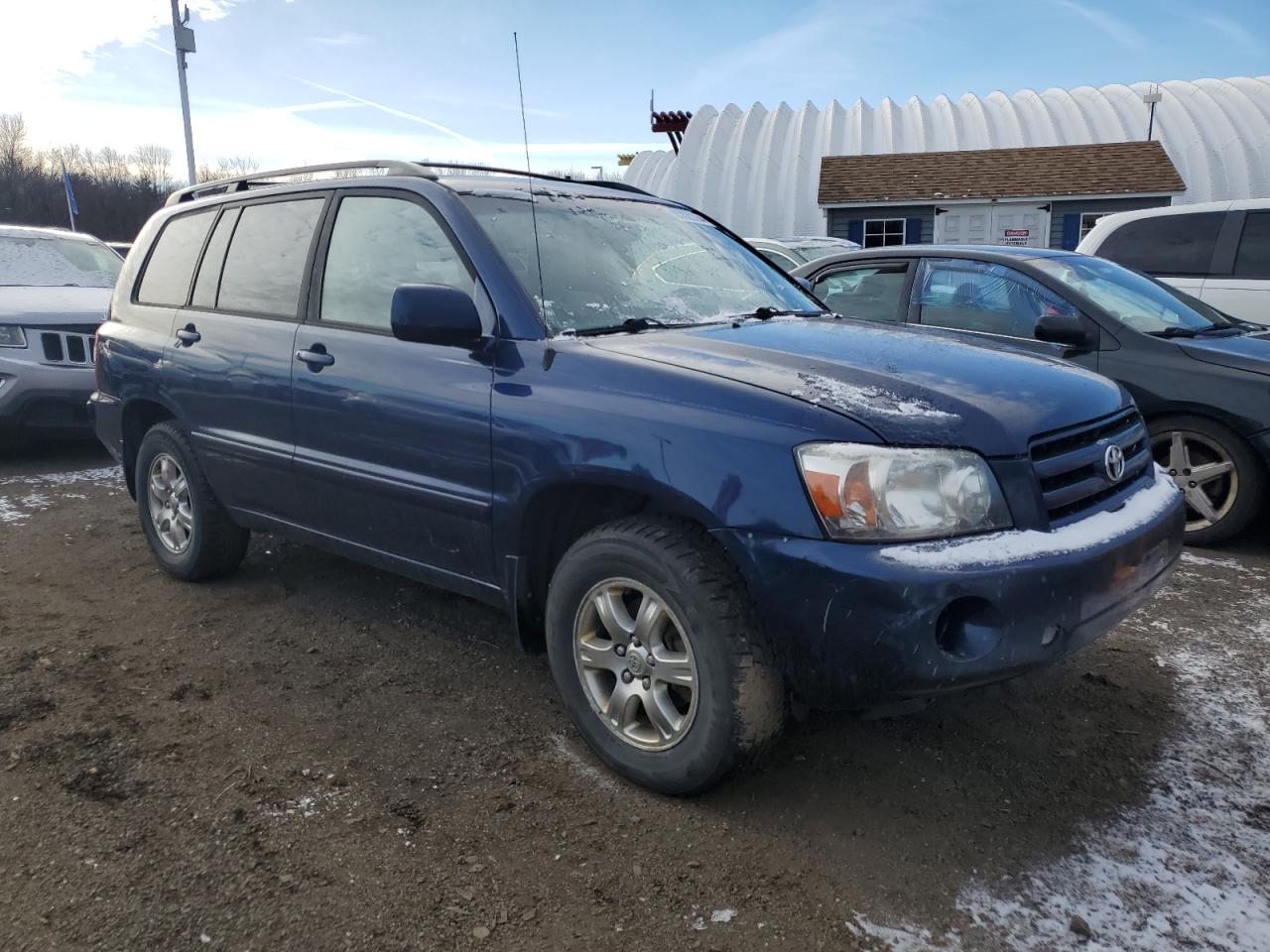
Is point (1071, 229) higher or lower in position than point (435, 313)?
higher

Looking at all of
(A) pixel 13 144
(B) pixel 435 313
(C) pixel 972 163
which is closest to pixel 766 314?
(B) pixel 435 313

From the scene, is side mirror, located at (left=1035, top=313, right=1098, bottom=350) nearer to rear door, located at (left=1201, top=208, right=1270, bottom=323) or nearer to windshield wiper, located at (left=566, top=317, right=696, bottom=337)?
windshield wiper, located at (left=566, top=317, right=696, bottom=337)

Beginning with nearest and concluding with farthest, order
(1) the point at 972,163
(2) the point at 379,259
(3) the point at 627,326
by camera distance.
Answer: (3) the point at 627,326, (2) the point at 379,259, (1) the point at 972,163

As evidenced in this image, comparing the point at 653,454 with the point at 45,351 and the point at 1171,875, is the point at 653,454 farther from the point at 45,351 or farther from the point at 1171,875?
the point at 45,351

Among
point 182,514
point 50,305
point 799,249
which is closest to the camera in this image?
point 182,514

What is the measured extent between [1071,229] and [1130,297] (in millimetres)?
22334

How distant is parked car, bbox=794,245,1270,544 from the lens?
15.6 feet

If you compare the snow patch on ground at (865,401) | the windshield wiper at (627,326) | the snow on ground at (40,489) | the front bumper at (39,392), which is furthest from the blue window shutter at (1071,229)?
the snow patch on ground at (865,401)

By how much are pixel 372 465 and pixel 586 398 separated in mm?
970

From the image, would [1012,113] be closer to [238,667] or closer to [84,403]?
[84,403]

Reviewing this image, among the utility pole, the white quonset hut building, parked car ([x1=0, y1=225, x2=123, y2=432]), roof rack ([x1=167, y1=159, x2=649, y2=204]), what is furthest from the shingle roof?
roof rack ([x1=167, y1=159, x2=649, y2=204])

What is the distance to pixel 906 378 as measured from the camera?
2.59m

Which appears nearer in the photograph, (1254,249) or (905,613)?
(905,613)

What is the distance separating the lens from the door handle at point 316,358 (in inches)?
134
